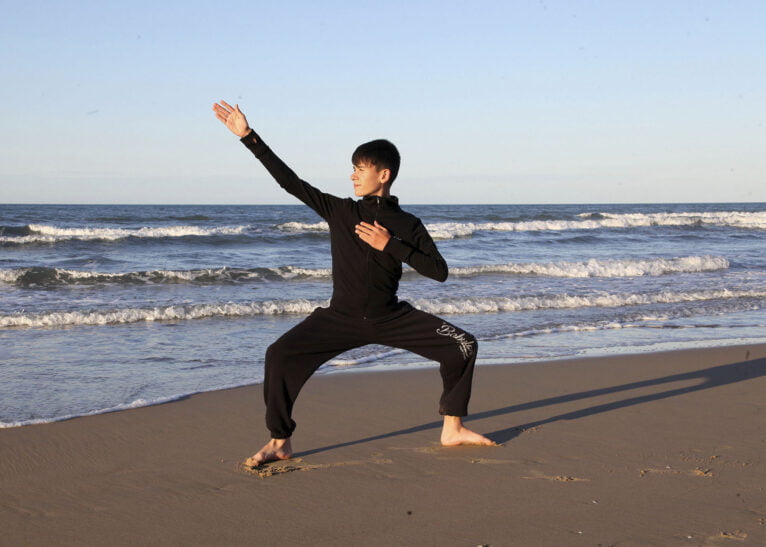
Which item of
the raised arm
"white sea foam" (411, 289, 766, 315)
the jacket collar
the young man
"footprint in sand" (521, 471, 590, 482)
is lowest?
"footprint in sand" (521, 471, 590, 482)

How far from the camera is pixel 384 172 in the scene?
3963 mm

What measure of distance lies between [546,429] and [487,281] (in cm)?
1009

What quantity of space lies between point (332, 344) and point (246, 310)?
254 inches

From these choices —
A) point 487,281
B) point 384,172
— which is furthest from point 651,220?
point 384,172

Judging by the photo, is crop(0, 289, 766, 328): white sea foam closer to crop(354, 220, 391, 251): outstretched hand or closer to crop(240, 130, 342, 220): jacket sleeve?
crop(240, 130, 342, 220): jacket sleeve

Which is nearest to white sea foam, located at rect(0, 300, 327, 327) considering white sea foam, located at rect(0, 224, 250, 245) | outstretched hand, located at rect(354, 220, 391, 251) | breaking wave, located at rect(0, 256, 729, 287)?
breaking wave, located at rect(0, 256, 729, 287)

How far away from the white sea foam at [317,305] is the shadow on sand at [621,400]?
14.2ft

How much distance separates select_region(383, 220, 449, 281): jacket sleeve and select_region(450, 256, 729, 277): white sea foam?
11.9 metres

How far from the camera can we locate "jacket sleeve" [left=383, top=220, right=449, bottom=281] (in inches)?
147

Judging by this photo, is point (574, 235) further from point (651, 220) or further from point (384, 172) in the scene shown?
point (384, 172)

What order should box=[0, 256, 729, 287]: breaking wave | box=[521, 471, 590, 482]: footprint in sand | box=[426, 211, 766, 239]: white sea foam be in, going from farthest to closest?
1. box=[426, 211, 766, 239]: white sea foam
2. box=[0, 256, 729, 287]: breaking wave
3. box=[521, 471, 590, 482]: footprint in sand

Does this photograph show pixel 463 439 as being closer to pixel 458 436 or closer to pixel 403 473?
pixel 458 436

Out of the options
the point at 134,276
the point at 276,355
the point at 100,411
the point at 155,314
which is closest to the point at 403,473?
the point at 276,355

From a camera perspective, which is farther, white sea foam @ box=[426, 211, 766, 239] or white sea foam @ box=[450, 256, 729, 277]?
white sea foam @ box=[426, 211, 766, 239]
